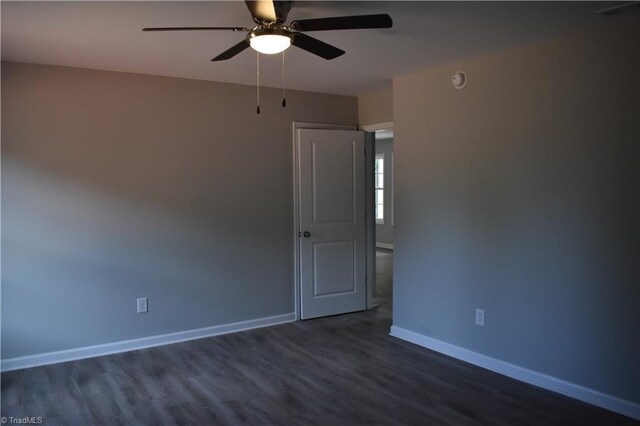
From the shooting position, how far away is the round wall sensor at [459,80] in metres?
3.81

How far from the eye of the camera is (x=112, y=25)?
113 inches

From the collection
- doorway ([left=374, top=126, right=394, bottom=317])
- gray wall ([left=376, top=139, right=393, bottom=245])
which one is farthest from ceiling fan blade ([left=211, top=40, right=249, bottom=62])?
gray wall ([left=376, top=139, right=393, bottom=245])

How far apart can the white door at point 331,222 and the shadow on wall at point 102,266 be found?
2.02ft

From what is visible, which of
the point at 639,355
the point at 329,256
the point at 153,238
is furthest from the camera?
the point at 329,256

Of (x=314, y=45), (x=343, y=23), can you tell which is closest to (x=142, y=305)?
(x=314, y=45)

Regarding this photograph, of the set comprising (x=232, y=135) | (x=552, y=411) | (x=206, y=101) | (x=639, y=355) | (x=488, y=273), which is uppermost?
(x=206, y=101)

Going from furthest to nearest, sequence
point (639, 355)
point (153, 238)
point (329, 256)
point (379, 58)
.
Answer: point (329, 256) → point (153, 238) → point (379, 58) → point (639, 355)

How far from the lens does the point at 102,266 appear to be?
4.05 meters

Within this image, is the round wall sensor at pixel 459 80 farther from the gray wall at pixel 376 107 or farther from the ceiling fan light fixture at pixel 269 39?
the ceiling fan light fixture at pixel 269 39

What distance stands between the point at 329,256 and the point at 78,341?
2437mm

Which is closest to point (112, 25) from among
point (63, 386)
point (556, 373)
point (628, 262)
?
point (63, 386)

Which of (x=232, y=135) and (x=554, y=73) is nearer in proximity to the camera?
(x=554, y=73)

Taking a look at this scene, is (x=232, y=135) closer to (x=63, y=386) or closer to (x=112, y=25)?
(x=112, y=25)

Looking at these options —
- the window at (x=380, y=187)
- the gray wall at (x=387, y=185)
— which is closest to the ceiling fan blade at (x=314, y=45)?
the gray wall at (x=387, y=185)
